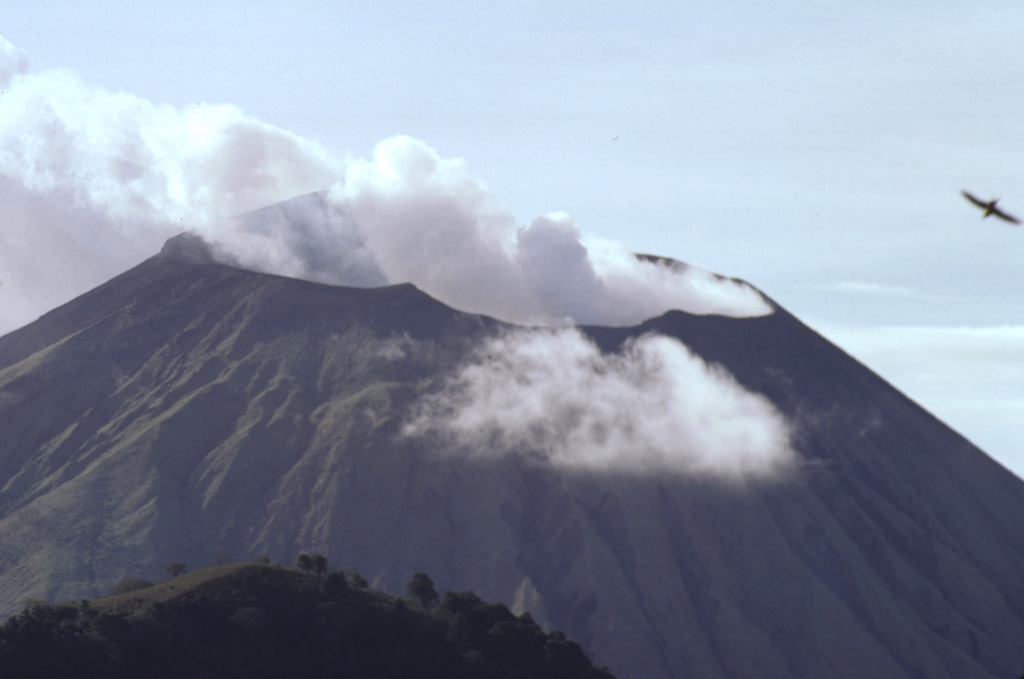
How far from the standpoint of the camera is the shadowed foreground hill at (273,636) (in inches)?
4304

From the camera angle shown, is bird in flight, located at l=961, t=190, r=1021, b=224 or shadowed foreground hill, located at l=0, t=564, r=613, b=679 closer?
bird in flight, located at l=961, t=190, r=1021, b=224

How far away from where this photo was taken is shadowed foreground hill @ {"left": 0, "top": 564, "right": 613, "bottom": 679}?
10931cm

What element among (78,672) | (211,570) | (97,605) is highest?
(211,570)

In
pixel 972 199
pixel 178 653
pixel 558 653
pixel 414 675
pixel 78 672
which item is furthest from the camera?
pixel 558 653

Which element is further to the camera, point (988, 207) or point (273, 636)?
point (273, 636)

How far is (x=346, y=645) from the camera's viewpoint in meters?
124

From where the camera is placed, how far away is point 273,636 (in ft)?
402

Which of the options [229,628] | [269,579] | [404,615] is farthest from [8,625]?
[404,615]

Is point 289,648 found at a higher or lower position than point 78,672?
higher

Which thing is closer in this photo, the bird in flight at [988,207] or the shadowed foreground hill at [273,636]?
the bird in flight at [988,207]

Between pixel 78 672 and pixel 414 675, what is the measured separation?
30.9 meters

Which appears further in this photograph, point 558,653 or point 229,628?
point 558,653

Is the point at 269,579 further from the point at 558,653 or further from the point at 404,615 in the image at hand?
the point at 558,653

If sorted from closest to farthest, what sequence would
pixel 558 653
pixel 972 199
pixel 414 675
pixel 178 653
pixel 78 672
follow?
1. pixel 972 199
2. pixel 78 672
3. pixel 178 653
4. pixel 414 675
5. pixel 558 653
